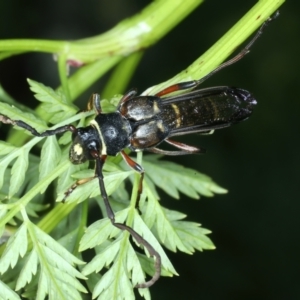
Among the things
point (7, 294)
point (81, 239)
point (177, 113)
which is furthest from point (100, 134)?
point (7, 294)

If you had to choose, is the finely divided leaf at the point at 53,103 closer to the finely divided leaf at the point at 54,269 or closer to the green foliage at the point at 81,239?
the green foliage at the point at 81,239

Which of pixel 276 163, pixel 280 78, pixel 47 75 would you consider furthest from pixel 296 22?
pixel 47 75

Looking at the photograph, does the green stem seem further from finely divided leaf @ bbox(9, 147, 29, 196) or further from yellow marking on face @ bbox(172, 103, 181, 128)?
finely divided leaf @ bbox(9, 147, 29, 196)

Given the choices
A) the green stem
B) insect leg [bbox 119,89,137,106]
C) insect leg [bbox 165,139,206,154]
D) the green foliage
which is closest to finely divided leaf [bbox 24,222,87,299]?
the green foliage

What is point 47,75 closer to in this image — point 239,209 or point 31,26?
point 31,26

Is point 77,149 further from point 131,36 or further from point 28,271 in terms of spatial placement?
point 131,36

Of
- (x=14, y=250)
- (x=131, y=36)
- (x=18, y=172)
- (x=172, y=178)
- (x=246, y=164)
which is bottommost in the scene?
(x=14, y=250)
